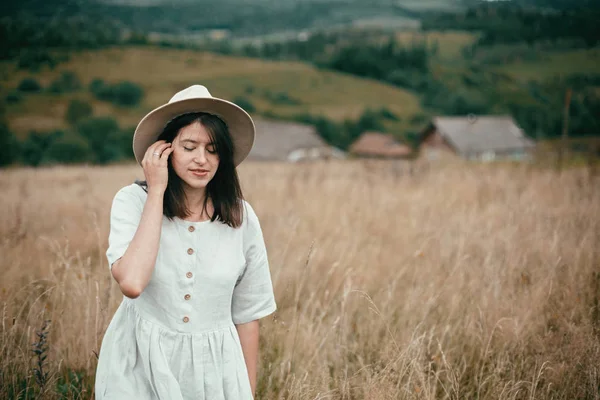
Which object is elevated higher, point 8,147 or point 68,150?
point 8,147

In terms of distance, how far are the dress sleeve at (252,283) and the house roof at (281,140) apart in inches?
2133

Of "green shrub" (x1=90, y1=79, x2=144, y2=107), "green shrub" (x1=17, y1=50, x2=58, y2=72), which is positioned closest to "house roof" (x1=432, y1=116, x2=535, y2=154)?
"green shrub" (x1=90, y1=79, x2=144, y2=107)

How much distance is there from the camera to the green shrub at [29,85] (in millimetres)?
64812

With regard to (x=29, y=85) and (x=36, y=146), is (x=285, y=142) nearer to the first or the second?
(x=36, y=146)

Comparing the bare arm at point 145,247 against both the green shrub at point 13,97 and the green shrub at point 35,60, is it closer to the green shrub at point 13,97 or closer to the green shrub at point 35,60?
the green shrub at point 35,60

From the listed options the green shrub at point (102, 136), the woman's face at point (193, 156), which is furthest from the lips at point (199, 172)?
the green shrub at point (102, 136)

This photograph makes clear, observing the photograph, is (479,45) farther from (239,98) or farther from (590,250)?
(590,250)

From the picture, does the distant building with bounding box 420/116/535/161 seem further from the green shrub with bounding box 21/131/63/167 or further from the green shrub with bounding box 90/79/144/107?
the green shrub with bounding box 90/79/144/107

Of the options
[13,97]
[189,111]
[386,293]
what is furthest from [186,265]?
[13,97]

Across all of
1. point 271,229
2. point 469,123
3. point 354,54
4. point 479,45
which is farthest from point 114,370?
point 354,54

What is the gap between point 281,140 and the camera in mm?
60844

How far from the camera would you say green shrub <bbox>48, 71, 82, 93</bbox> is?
71188 millimetres

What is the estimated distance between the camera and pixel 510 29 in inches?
2205

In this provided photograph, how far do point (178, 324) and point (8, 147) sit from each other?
48334mm
